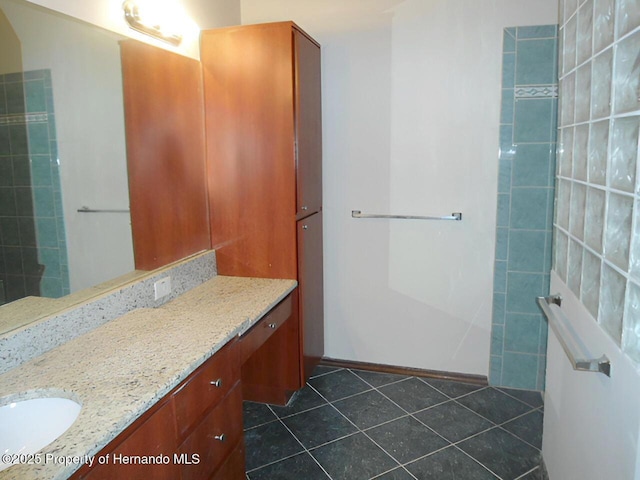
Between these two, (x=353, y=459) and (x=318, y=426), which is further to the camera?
(x=318, y=426)

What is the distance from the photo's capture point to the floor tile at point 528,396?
273cm

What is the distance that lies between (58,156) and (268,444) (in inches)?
63.8

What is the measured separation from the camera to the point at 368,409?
2.68 m

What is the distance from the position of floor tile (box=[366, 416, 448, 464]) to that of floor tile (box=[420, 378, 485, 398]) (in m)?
0.39

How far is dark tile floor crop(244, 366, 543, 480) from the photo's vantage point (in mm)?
2178

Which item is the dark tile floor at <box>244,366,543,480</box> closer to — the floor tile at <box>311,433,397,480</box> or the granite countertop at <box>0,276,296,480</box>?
the floor tile at <box>311,433,397,480</box>

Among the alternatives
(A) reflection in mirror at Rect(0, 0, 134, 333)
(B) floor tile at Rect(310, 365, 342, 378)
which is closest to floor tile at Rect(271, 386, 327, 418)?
(B) floor tile at Rect(310, 365, 342, 378)

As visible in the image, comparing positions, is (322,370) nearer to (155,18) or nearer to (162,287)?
(162,287)

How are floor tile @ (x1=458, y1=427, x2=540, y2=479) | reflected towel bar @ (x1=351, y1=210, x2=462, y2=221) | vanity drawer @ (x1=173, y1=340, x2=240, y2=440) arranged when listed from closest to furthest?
vanity drawer @ (x1=173, y1=340, x2=240, y2=440), floor tile @ (x1=458, y1=427, x2=540, y2=479), reflected towel bar @ (x1=351, y1=210, x2=462, y2=221)

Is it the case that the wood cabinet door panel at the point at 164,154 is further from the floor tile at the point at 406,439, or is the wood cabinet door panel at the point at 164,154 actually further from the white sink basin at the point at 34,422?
the floor tile at the point at 406,439

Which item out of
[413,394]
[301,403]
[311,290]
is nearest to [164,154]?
[311,290]

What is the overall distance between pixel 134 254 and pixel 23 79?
31.6 inches

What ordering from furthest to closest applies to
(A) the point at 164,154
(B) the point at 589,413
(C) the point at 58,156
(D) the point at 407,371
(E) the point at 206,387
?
(D) the point at 407,371, (A) the point at 164,154, (C) the point at 58,156, (E) the point at 206,387, (B) the point at 589,413

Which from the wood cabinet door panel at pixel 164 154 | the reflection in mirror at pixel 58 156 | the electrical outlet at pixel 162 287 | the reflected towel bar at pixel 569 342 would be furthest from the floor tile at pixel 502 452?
the reflection in mirror at pixel 58 156
